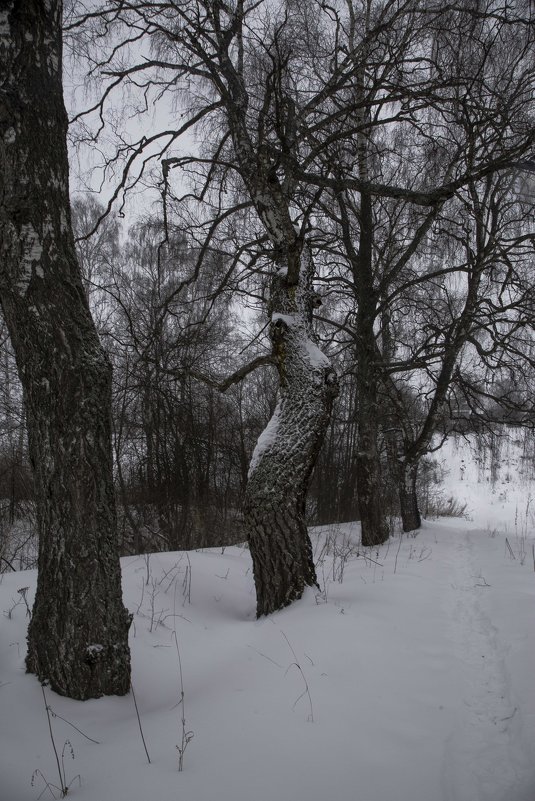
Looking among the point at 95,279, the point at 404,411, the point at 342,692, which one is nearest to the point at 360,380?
the point at 404,411

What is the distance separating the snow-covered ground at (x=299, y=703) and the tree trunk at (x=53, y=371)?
0.24 meters

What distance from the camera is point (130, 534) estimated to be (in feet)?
24.8

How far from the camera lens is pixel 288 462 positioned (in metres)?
3.07

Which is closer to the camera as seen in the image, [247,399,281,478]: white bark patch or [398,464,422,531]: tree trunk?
[247,399,281,478]: white bark patch

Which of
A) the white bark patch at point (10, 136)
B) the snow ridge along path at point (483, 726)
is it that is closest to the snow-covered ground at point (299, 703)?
the snow ridge along path at point (483, 726)

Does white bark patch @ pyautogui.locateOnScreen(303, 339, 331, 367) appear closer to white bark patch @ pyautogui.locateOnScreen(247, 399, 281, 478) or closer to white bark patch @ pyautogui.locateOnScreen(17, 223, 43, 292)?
white bark patch @ pyautogui.locateOnScreen(247, 399, 281, 478)

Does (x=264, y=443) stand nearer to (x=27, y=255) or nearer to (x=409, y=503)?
(x=27, y=255)

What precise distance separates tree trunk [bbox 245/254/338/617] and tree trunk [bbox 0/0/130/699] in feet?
3.73

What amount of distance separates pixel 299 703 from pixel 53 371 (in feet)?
5.68

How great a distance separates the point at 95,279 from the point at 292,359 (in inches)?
477

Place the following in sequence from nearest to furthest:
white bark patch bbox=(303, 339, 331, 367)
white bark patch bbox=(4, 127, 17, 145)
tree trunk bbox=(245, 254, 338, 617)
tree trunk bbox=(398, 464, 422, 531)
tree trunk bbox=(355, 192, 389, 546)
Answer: white bark patch bbox=(4, 127, 17, 145), tree trunk bbox=(245, 254, 338, 617), white bark patch bbox=(303, 339, 331, 367), tree trunk bbox=(355, 192, 389, 546), tree trunk bbox=(398, 464, 422, 531)

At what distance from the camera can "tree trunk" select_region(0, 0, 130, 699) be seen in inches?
77.0

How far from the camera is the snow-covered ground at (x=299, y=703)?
5.04 feet

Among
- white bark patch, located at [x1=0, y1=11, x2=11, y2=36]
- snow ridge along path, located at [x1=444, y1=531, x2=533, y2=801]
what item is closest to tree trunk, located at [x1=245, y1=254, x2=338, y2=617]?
snow ridge along path, located at [x1=444, y1=531, x2=533, y2=801]
